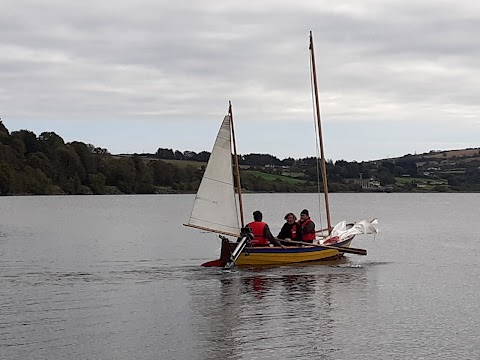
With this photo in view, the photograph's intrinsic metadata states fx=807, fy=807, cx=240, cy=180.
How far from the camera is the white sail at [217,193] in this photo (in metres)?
27.9

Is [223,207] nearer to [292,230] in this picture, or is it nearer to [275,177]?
[292,230]

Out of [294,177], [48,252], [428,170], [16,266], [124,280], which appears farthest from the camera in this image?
[428,170]

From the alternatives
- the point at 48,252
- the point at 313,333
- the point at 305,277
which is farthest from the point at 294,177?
the point at 313,333

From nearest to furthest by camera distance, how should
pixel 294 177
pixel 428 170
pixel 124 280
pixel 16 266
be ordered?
pixel 124 280
pixel 16 266
pixel 294 177
pixel 428 170

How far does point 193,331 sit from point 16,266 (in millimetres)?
15359

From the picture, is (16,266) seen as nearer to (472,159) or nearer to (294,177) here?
(294,177)

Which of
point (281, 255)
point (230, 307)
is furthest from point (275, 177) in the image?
point (230, 307)

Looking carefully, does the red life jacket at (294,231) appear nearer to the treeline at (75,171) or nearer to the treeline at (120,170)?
the treeline at (120,170)

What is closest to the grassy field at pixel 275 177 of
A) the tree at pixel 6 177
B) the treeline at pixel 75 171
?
the treeline at pixel 75 171

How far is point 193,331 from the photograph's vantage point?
56.5ft

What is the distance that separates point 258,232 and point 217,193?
Answer: 2295mm

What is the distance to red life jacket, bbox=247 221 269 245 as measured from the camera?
26594 millimetres

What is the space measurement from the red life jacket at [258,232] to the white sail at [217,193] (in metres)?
1.65

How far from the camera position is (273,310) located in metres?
19.7
